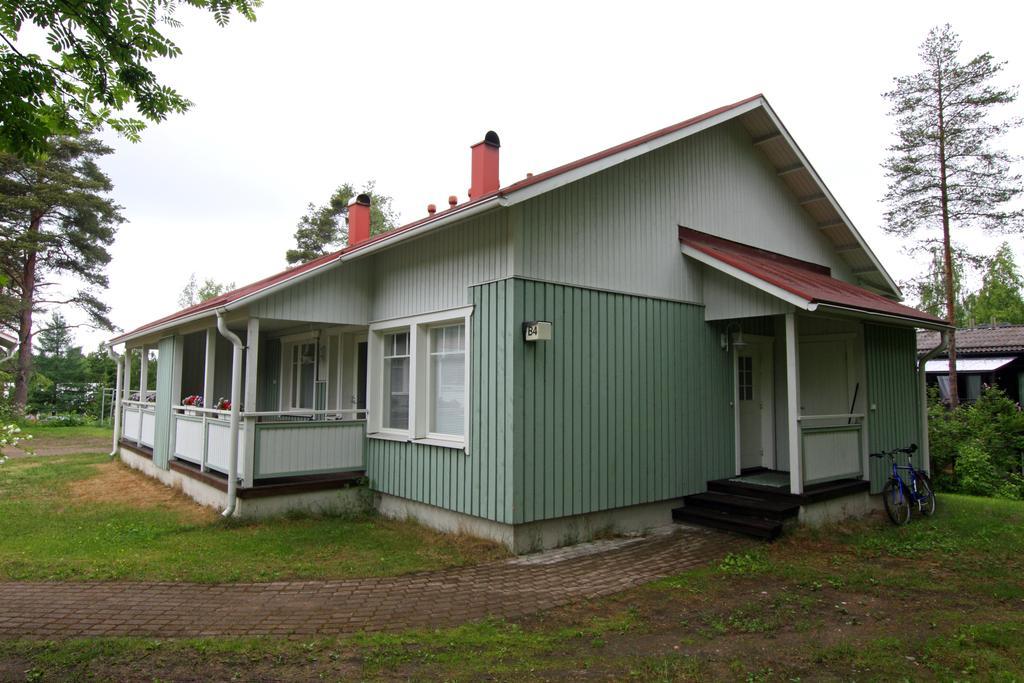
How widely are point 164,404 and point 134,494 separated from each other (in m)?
1.85

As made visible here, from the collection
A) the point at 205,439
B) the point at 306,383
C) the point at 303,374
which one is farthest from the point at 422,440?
the point at 303,374

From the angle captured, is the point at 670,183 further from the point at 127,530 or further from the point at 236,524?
the point at 127,530

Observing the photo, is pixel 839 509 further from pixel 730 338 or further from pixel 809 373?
pixel 730 338

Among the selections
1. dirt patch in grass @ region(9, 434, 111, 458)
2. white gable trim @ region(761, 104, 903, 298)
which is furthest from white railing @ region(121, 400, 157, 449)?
white gable trim @ region(761, 104, 903, 298)

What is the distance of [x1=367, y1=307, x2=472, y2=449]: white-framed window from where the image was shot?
7.60 meters

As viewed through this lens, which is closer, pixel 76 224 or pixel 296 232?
pixel 76 224

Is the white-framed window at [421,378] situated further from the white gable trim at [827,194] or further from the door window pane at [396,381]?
the white gable trim at [827,194]

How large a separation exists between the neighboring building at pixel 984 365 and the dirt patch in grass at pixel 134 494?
787 inches

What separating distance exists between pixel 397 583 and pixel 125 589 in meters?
2.34

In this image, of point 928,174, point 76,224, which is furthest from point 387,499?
point 76,224

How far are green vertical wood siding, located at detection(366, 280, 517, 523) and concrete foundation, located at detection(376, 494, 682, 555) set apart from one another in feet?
0.57

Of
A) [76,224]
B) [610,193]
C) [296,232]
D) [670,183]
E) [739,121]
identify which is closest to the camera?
[610,193]

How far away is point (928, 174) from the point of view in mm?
17031

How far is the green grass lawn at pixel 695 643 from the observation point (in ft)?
12.7
